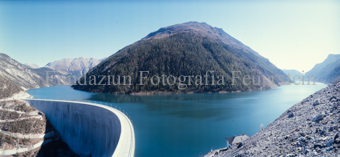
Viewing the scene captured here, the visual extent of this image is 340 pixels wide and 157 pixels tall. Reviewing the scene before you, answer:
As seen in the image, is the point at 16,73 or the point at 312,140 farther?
the point at 16,73

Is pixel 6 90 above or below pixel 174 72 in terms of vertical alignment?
below

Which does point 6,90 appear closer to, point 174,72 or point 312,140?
point 312,140

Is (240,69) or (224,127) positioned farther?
(240,69)

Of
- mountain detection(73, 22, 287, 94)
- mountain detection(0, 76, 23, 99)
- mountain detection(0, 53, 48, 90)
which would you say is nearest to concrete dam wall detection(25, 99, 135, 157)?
mountain detection(0, 76, 23, 99)

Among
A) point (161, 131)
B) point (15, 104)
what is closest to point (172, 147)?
point (161, 131)

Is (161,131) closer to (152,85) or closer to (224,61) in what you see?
(152,85)

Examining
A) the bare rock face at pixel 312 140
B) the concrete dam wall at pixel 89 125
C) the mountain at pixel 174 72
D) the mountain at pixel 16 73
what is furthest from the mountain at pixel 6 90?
the mountain at pixel 16 73

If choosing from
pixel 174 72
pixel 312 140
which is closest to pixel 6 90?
pixel 312 140

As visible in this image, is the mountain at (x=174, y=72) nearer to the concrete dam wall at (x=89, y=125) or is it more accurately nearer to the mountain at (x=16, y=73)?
the mountain at (x=16, y=73)
